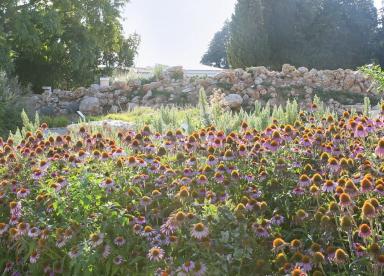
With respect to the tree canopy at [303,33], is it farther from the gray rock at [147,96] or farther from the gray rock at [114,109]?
the gray rock at [114,109]

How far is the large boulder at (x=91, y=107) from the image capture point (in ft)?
43.4

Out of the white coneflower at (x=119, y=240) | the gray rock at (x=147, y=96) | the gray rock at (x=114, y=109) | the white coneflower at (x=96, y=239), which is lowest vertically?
the gray rock at (x=114, y=109)

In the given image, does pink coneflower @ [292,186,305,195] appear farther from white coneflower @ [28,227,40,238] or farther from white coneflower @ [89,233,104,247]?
white coneflower @ [28,227,40,238]

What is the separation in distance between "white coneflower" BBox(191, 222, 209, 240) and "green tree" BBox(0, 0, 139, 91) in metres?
13.9

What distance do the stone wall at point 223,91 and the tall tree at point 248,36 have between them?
23.5ft

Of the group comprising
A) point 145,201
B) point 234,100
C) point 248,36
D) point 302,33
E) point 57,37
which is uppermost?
point 302,33

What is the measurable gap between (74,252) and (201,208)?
0.72 m

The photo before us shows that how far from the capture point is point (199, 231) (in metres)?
2.35

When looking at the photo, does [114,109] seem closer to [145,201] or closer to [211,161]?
[211,161]

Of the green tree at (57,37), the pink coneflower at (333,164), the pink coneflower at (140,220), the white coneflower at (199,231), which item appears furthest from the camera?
the green tree at (57,37)

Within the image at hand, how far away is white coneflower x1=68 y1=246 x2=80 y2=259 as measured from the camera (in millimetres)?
2531

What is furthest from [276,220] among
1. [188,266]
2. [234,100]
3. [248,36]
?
[248,36]

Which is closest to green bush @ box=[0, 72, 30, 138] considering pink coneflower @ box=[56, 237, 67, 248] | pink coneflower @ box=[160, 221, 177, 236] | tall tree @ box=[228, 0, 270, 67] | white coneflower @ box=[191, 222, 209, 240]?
pink coneflower @ box=[56, 237, 67, 248]

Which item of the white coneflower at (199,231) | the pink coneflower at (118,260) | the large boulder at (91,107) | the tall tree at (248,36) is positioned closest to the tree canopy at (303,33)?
the tall tree at (248,36)
